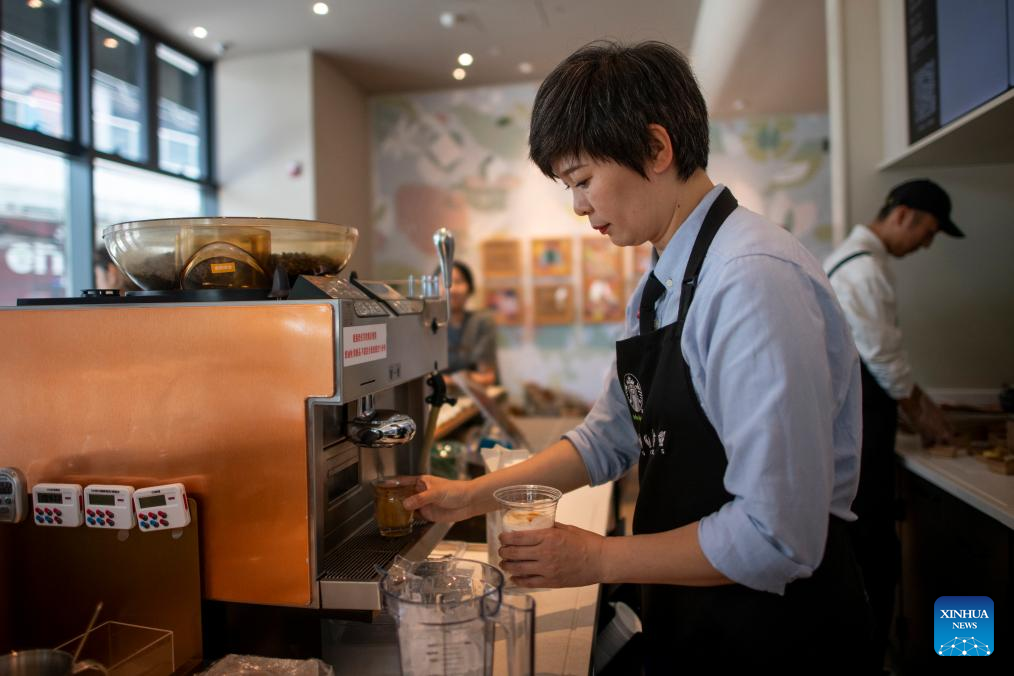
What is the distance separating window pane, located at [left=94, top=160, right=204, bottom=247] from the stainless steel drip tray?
3527 mm

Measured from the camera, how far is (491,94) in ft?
19.3

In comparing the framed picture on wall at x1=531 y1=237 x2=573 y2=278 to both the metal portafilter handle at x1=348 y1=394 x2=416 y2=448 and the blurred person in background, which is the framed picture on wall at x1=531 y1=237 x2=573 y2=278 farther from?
the metal portafilter handle at x1=348 y1=394 x2=416 y2=448

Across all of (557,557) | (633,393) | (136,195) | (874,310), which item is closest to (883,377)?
(874,310)

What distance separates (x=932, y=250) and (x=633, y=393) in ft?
8.09

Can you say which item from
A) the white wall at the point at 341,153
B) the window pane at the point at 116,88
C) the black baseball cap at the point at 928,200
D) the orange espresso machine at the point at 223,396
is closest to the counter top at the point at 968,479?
the black baseball cap at the point at 928,200

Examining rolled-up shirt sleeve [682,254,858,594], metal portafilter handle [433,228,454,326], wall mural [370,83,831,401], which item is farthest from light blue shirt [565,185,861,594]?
wall mural [370,83,831,401]

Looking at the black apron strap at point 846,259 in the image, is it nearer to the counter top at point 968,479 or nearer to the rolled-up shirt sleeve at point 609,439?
the counter top at point 968,479

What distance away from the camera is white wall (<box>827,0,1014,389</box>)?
113 inches

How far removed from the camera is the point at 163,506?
38.2 inches

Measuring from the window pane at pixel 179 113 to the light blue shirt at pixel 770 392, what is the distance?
484 centimetres

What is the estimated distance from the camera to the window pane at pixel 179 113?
15.8ft

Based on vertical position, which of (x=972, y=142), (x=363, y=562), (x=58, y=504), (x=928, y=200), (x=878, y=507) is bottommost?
(x=878, y=507)

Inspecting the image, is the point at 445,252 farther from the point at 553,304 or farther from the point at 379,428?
the point at 553,304

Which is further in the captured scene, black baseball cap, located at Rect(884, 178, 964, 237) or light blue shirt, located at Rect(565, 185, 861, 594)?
black baseball cap, located at Rect(884, 178, 964, 237)
